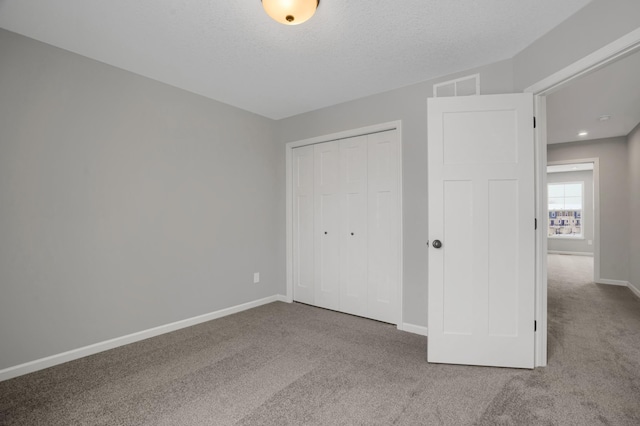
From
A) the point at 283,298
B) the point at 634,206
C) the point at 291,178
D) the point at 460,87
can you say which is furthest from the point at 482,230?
the point at 634,206

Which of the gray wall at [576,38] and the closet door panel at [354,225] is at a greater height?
the gray wall at [576,38]

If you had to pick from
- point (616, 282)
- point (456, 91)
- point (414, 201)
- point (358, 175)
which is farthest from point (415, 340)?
point (616, 282)

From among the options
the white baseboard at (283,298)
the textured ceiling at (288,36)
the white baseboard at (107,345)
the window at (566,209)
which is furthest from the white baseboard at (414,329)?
the window at (566,209)

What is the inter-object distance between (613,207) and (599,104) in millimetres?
2416

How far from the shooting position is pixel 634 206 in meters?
4.66

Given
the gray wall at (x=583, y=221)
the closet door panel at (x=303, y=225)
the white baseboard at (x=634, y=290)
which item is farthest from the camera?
the gray wall at (x=583, y=221)

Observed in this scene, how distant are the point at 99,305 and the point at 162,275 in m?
0.56

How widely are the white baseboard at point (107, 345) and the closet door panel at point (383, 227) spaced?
1.63 metres

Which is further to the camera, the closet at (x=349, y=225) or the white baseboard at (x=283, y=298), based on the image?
the white baseboard at (x=283, y=298)

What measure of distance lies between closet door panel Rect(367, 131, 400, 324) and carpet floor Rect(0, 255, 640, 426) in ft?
1.11

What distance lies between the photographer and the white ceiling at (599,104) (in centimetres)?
299

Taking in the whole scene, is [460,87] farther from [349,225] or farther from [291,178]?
[291,178]

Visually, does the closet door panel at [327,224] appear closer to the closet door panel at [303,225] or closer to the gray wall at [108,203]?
the closet door panel at [303,225]

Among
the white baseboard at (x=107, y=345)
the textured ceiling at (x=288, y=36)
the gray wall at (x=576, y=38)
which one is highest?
the textured ceiling at (x=288, y=36)
